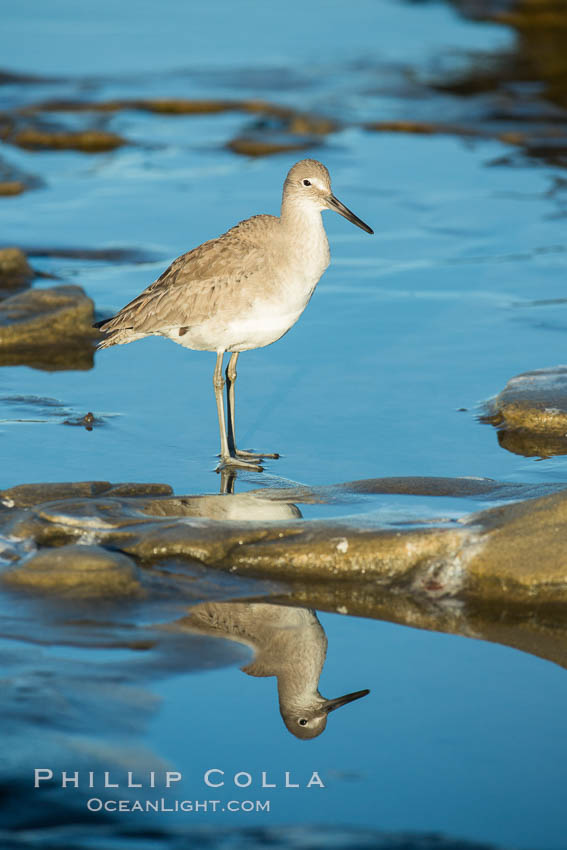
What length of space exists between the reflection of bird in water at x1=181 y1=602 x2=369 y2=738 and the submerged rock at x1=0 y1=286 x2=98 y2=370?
4.18 metres

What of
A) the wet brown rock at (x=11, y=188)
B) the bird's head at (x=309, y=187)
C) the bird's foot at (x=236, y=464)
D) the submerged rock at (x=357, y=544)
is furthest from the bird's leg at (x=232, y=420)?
the wet brown rock at (x=11, y=188)

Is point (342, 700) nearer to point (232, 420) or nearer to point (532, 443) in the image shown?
point (232, 420)

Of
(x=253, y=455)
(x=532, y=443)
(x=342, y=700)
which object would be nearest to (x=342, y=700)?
(x=342, y=700)

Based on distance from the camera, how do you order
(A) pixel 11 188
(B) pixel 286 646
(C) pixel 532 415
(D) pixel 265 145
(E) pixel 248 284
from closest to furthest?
(B) pixel 286 646
(E) pixel 248 284
(C) pixel 532 415
(A) pixel 11 188
(D) pixel 265 145

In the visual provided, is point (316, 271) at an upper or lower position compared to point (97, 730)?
upper

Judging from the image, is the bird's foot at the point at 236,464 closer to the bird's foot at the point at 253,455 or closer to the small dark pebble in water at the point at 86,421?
the bird's foot at the point at 253,455

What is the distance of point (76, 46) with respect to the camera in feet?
75.0

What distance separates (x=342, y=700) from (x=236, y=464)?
263 cm

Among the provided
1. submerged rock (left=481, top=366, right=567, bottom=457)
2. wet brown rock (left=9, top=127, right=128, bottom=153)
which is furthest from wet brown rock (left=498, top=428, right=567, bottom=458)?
wet brown rock (left=9, top=127, right=128, bottom=153)

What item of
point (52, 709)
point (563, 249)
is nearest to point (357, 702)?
point (52, 709)

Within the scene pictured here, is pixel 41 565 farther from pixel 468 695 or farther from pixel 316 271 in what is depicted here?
pixel 316 271

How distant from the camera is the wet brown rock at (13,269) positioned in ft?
36.0

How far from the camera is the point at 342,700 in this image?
4.79 metres

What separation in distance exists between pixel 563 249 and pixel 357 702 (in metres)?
7.77
